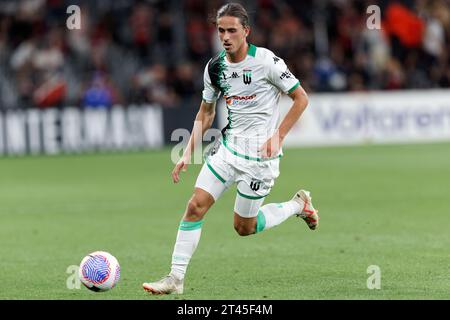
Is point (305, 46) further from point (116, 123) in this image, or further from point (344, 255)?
point (344, 255)

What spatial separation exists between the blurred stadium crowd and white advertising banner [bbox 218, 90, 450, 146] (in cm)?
53

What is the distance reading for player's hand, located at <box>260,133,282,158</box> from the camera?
26.2ft

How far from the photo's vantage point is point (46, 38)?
2494cm

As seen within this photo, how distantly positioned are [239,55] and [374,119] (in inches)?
662

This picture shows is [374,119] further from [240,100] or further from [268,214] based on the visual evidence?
[240,100]

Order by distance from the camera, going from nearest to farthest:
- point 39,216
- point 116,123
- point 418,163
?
point 39,216 → point 418,163 → point 116,123

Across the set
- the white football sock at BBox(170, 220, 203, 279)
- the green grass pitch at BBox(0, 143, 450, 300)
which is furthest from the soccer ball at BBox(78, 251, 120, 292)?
the white football sock at BBox(170, 220, 203, 279)

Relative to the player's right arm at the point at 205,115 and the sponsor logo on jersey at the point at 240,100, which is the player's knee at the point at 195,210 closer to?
the player's right arm at the point at 205,115

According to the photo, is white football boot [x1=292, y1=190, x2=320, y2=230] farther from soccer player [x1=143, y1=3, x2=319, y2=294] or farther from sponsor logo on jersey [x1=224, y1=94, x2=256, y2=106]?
sponsor logo on jersey [x1=224, y1=94, x2=256, y2=106]

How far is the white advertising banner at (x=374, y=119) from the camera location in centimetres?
2456

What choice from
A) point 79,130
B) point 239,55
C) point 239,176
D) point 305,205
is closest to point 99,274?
point 239,176

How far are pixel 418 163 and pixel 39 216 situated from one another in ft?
28.9
